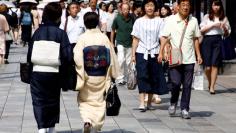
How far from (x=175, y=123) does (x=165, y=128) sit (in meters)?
0.56

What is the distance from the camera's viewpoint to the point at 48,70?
8.98 m

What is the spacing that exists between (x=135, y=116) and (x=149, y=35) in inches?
53.4

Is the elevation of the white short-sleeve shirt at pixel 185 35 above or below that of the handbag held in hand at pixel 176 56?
above

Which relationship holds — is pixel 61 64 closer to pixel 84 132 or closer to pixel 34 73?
pixel 34 73

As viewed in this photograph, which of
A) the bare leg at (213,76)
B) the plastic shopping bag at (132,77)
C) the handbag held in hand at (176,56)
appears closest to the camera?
the handbag held in hand at (176,56)

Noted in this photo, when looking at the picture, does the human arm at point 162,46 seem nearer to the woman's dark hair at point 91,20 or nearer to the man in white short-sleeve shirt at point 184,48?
the man in white short-sleeve shirt at point 184,48

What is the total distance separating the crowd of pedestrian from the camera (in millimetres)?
9008

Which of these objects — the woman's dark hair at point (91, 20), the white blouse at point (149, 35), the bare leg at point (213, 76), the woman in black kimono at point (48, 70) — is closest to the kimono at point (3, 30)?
the bare leg at point (213, 76)

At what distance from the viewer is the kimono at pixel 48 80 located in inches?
353

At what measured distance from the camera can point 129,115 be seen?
11805 mm

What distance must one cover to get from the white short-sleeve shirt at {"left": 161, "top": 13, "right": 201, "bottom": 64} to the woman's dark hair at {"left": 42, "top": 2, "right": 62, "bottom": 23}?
298 centimetres

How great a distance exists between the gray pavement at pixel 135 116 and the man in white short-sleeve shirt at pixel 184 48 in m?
0.40

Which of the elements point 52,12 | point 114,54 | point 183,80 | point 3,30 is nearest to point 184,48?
point 183,80

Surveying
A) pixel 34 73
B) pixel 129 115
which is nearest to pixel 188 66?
pixel 129 115
